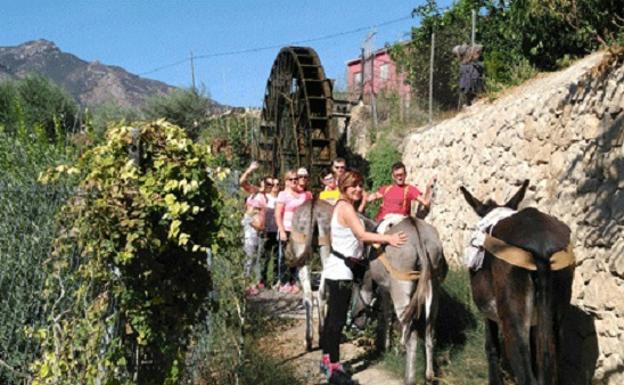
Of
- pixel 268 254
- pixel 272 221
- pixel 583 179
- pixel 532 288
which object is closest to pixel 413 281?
pixel 532 288

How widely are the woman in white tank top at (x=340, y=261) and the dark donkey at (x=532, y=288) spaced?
1.03 meters

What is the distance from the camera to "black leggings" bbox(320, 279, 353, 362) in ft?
19.2

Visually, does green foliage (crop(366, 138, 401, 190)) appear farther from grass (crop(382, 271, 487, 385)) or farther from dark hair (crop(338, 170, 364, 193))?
dark hair (crop(338, 170, 364, 193))

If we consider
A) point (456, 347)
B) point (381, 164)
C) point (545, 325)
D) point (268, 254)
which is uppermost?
point (381, 164)

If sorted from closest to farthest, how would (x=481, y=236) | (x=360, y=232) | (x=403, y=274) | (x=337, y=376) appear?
1. (x=481, y=236)
2. (x=360, y=232)
3. (x=403, y=274)
4. (x=337, y=376)

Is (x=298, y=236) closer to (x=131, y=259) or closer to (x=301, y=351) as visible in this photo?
(x=301, y=351)

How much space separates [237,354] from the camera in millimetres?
5836

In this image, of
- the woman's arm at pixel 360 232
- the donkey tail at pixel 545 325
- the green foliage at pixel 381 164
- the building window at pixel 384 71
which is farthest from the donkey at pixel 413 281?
the building window at pixel 384 71

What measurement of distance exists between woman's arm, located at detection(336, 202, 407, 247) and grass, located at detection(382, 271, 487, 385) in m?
1.44

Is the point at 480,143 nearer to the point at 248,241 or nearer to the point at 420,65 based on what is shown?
the point at 248,241

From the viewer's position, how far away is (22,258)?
482cm

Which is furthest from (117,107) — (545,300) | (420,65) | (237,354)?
(545,300)

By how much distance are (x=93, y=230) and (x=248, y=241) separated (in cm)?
669

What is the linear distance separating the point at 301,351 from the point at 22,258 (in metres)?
3.51
